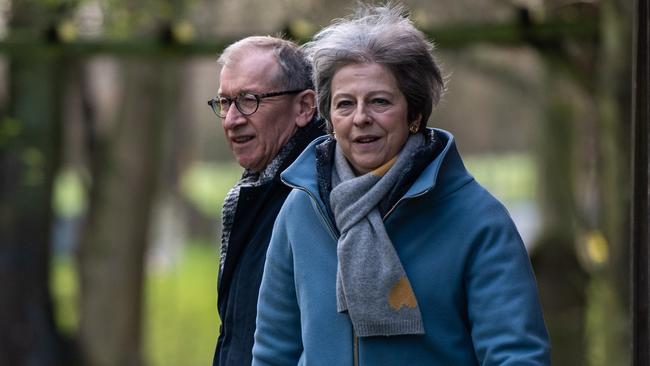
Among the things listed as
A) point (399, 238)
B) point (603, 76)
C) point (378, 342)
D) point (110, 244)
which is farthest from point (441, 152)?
point (110, 244)

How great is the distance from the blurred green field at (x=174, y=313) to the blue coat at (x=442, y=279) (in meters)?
9.10

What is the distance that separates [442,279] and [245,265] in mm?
818

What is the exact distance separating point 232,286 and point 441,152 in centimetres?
88

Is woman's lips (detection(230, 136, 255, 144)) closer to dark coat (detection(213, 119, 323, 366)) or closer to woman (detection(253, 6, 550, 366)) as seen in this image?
dark coat (detection(213, 119, 323, 366))

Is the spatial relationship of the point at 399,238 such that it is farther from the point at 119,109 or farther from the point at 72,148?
the point at 72,148

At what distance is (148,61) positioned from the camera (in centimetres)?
1224

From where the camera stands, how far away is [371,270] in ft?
10.8

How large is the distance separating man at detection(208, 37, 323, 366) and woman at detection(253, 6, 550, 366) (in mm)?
419

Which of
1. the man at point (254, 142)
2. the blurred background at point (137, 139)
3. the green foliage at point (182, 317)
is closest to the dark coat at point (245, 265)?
the man at point (254, 142)

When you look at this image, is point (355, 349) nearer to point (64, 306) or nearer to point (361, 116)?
point (361, 116)

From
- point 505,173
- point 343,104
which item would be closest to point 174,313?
point 505,173

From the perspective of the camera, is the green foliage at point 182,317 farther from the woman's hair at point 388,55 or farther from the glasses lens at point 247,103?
the woman's hair at point 388,55

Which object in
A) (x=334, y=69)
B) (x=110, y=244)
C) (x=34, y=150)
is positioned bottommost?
(x=110, y=244)

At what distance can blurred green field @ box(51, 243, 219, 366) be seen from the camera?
13.3 metres
